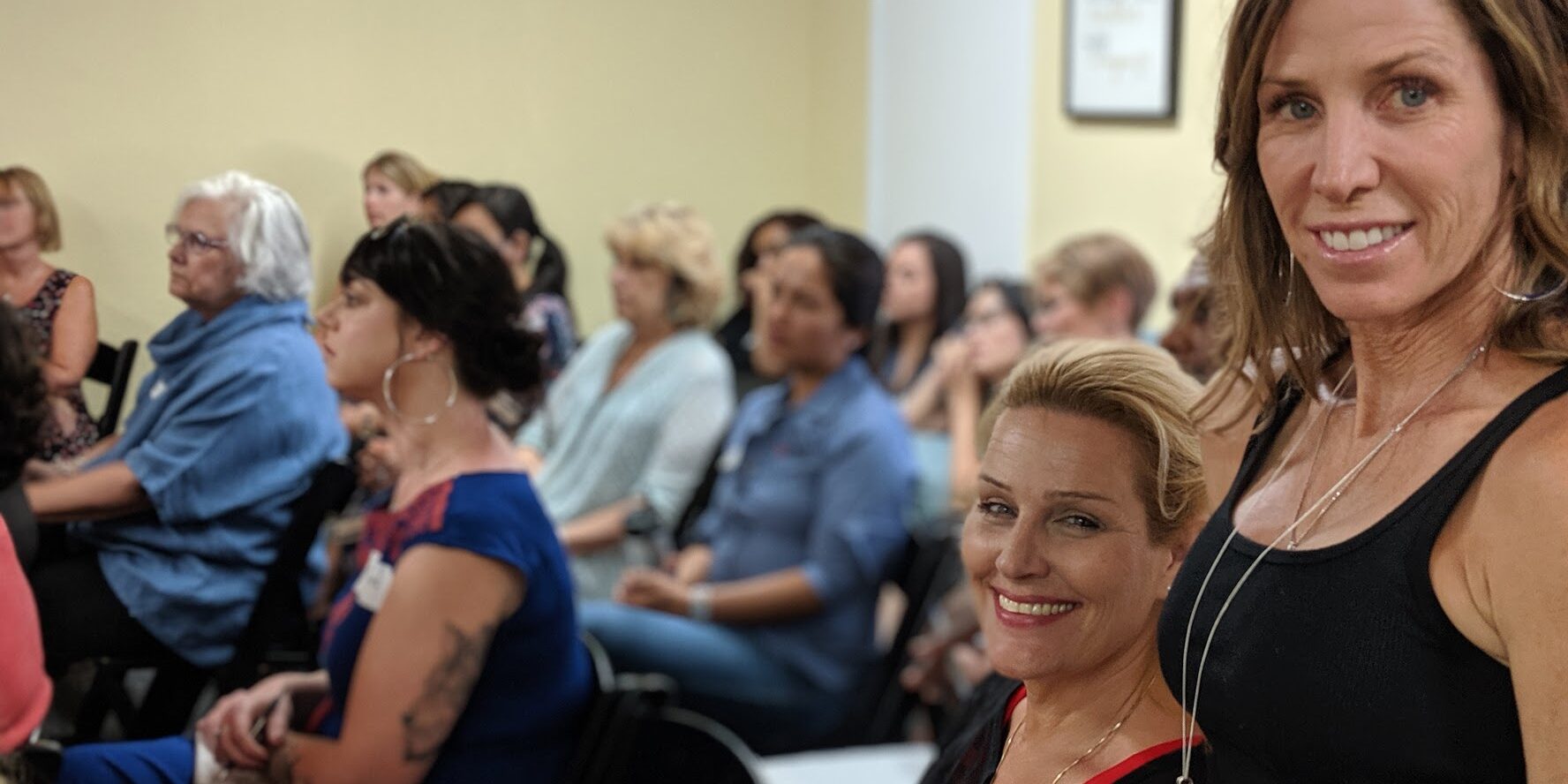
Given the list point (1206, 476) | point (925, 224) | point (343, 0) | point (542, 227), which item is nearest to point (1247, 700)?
point (1206, 476)

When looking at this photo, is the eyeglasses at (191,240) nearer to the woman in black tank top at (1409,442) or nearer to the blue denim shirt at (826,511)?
the woman in black tank top at (1409,442)

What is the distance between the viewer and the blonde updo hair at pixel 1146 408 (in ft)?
4.33

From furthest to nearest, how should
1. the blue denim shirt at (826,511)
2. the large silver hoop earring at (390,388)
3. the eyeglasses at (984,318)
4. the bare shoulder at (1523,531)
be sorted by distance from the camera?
the eyeglasses at (984,318) < the blue denim shirt at (826,511) < the large silver hoop earring at (390,388) < the bare shoulder at (1523,531)

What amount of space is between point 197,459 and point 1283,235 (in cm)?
98

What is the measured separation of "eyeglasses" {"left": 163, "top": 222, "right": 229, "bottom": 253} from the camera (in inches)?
57.0

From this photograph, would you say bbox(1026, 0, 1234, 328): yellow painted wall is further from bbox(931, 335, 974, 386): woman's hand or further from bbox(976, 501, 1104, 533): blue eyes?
bbox(976, 501, 1104, 533): blue eyes

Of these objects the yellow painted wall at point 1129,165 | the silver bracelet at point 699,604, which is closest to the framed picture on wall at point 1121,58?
the yellow painted wall at point 1129,165

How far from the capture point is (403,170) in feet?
5.36

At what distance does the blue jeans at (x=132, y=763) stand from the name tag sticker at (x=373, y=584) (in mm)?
237

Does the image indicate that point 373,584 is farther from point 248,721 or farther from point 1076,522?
point 1076,522

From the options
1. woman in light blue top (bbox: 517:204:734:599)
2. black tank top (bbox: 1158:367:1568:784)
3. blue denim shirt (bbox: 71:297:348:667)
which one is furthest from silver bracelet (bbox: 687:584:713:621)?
black tank top (bbox: 1158:367:1568:784)

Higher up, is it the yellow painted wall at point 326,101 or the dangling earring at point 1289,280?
the yellow painted wall at point 326,101

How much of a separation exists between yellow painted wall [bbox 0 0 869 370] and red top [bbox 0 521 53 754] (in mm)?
232

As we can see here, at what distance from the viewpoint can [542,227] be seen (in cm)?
209
